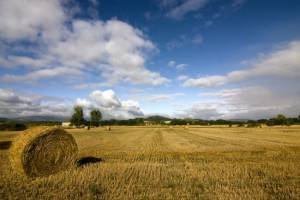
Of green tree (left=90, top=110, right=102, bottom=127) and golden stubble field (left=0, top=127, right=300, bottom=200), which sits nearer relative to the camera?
golden stubble field (left=0, top=127, right=300, bottom=200)

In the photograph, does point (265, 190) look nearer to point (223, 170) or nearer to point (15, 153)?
point (223, 170)

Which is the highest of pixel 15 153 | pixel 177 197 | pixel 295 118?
pixel 295 118

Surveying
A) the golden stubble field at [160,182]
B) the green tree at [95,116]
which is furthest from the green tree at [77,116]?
the golden stubble field at [160,182]

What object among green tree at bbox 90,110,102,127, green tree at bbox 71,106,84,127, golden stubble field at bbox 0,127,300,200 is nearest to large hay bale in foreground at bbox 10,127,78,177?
golden stubble field at bbox 0,127,300,200

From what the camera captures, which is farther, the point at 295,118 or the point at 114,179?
the point at 295,118

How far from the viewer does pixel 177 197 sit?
716cm

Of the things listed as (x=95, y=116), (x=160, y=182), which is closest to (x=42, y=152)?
(x=160, y=182)

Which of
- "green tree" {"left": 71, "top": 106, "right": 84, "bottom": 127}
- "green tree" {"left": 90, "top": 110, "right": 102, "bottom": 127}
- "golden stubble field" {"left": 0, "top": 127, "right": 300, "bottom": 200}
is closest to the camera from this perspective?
"golden stubble field" {"left": 0, "top": 127, "right": 300, "bottom": 200}

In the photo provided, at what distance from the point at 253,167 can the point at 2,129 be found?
203 feet

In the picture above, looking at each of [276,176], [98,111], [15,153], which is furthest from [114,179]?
[98,111]

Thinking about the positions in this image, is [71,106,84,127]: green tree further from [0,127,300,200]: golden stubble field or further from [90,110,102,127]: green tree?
[0,127,300,200]: golden stubble field

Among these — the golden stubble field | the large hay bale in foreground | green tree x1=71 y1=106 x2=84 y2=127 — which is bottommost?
the golden stubble field

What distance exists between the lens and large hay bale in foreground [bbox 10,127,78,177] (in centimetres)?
1029

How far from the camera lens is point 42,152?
1084 centimetres
